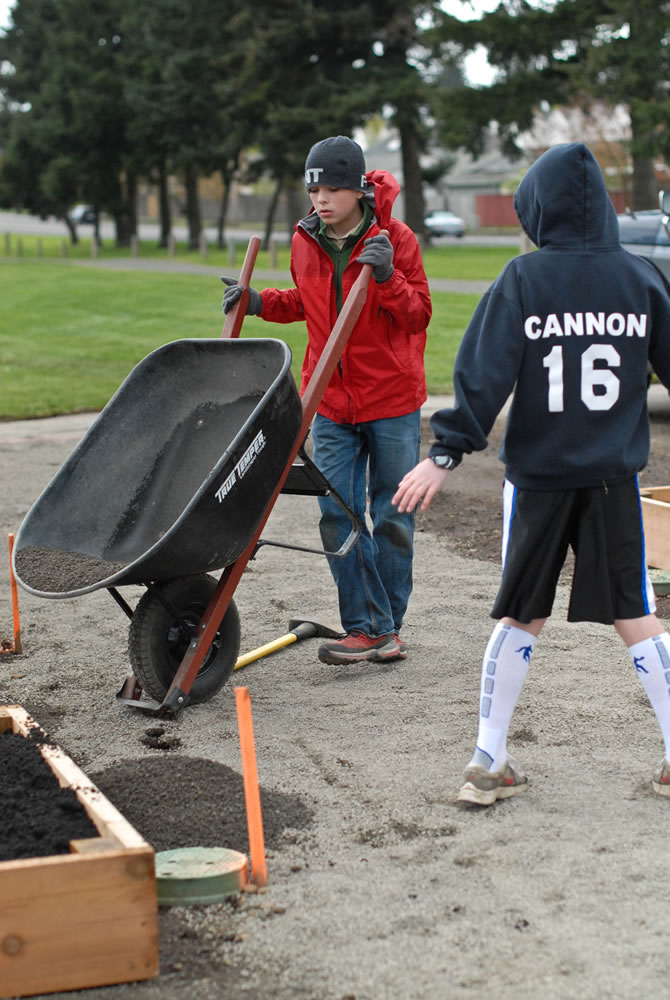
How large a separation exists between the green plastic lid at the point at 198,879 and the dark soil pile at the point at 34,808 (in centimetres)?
21

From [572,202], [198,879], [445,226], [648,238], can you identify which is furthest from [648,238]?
[445,226]

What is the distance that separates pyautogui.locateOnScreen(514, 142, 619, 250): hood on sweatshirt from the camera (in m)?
3.63

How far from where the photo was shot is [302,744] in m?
4.30

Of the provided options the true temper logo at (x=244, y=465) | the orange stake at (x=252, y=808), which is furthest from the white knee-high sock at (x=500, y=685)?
the true temper logo at (x=244, y=465)

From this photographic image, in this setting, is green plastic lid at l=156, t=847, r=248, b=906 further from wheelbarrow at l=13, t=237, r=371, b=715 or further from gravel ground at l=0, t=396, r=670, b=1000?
wheelbarrow at l=13, t=237, r=371, b=715

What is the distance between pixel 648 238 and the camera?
11.4m

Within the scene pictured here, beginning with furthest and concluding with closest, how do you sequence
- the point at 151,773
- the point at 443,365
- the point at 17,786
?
the point at 443,365
the point at 151,773
the point at 17,786

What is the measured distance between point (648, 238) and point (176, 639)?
804 centimetres

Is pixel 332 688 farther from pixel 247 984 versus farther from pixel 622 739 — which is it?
pixel 247 984

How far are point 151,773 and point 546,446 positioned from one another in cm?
157

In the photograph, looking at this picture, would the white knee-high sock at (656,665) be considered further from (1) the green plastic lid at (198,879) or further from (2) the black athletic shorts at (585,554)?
(1) the green plastic lid at (198,879)

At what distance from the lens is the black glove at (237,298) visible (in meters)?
5.07

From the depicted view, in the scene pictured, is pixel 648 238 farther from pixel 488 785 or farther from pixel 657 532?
pixel 488 785

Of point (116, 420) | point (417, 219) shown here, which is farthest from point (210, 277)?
point (116, 420)
